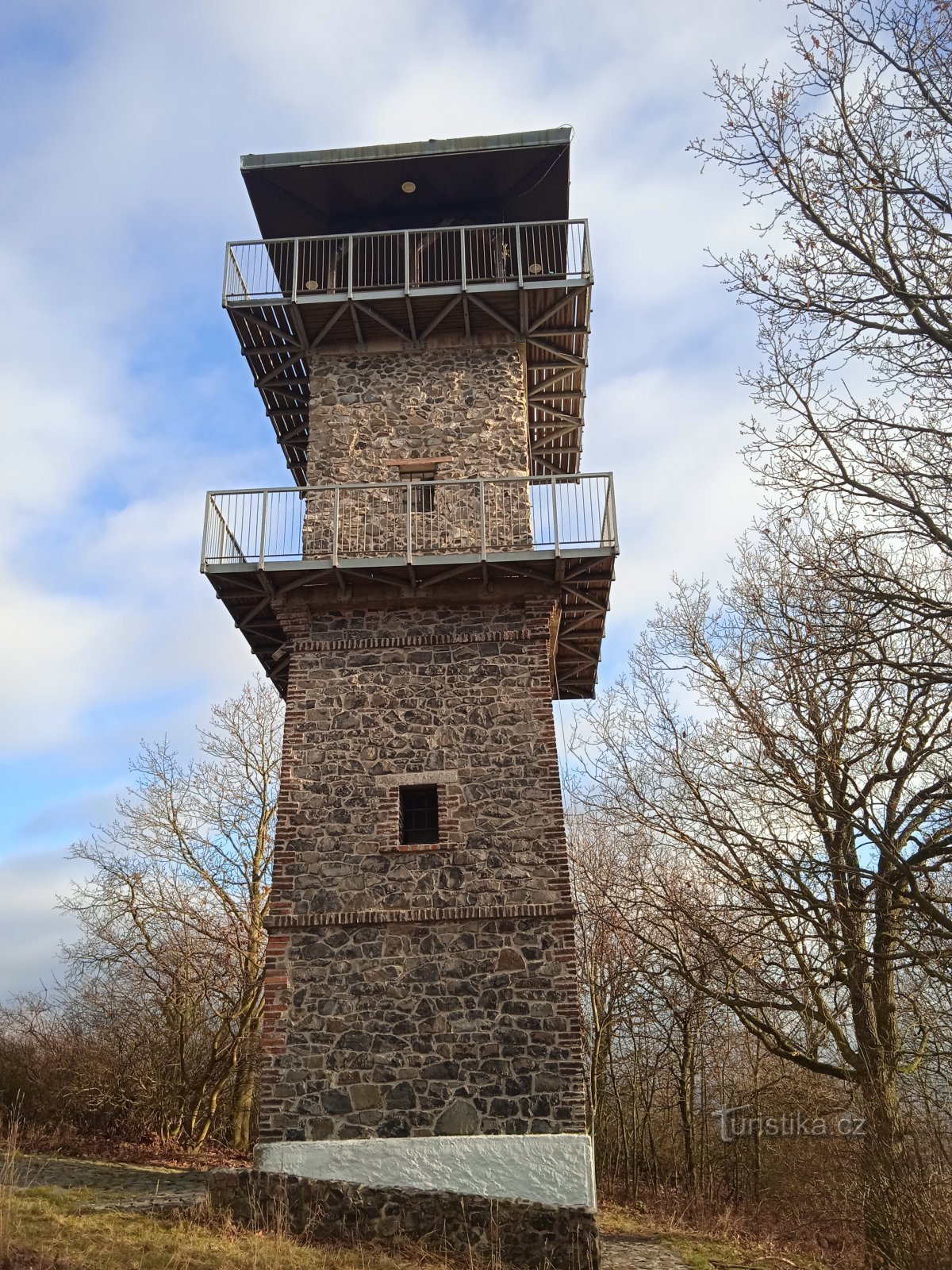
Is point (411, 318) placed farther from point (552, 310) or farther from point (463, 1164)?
point (463, 1164)

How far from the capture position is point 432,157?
16.5 metres

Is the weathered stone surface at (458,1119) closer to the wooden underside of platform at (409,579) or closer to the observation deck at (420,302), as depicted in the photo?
the wooden underside of platform at (409,579)

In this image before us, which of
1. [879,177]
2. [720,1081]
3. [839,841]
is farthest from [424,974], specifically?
[720,1081]

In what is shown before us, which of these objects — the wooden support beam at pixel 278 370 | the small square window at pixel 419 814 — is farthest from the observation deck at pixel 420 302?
the small square window at pixel 419 814

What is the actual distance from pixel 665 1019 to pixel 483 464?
13486mm

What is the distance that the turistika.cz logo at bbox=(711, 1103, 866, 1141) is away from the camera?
46.2 feet

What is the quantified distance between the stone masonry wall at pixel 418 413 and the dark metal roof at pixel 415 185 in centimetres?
273

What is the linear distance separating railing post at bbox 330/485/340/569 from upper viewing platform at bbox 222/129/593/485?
2.90 m

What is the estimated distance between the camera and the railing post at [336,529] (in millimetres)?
14211

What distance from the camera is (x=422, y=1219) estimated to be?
36.6 ft

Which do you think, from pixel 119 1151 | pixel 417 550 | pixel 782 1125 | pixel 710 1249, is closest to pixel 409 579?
pixel 417 550

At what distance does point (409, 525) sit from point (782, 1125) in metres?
13.1

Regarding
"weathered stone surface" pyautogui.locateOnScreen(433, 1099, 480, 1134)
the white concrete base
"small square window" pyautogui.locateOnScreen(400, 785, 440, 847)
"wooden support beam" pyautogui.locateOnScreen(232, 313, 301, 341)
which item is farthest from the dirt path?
"wooden support beam" pyautogui.locateOnScreen(232, 313, 301, 341)

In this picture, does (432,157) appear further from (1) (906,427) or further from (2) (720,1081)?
(2) (720,1081)
